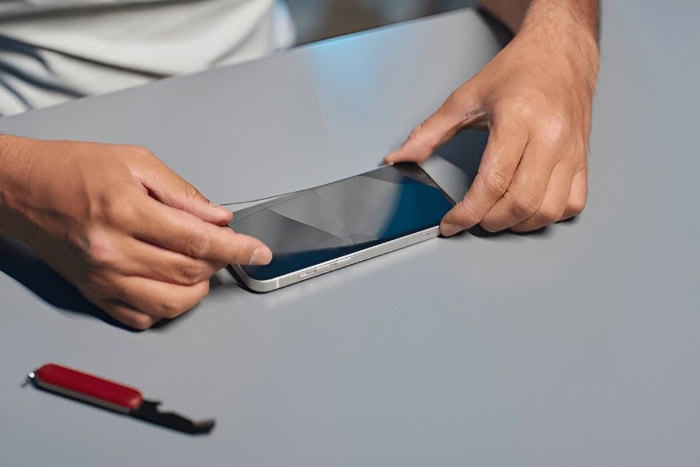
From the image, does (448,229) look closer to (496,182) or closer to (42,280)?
(496,182)

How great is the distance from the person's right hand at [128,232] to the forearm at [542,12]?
39cm

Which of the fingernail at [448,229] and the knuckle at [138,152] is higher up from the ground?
the knuckle at [138,152]

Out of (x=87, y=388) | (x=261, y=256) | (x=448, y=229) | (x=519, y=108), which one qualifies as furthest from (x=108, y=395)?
(x=519, y=108)

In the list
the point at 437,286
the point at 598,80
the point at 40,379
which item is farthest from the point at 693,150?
the point at 40,379

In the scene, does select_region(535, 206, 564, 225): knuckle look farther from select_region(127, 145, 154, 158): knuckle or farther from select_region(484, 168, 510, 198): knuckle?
select_region(127, 145, 154, 158): knuckle

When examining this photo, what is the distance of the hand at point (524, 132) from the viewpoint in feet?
2.00

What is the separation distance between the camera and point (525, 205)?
61 centimetres

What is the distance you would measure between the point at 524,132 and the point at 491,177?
0.06m

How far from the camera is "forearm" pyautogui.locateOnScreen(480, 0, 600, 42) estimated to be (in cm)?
78

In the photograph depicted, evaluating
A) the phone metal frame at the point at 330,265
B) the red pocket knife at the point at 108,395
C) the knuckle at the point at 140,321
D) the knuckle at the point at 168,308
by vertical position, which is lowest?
the red pocket knife at the point at 108,395

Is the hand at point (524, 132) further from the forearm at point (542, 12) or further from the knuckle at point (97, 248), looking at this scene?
the knuckle at point (97, 248)

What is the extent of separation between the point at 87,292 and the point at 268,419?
15 centimetres

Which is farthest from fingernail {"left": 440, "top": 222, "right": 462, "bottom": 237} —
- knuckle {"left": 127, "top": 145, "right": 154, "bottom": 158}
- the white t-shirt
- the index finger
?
the white t-shirt

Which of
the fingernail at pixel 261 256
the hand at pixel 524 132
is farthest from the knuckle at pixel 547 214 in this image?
the fingernail at pixel 261 256
